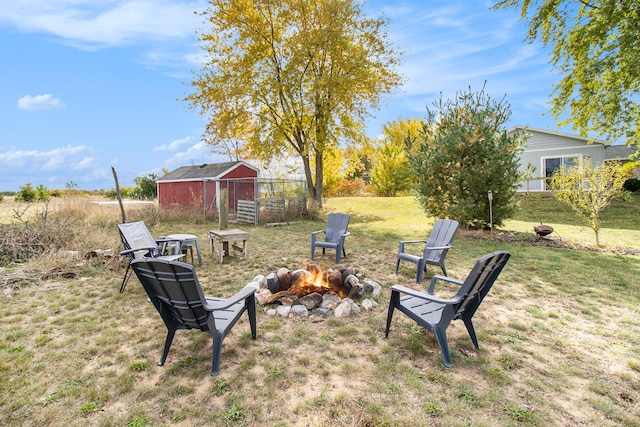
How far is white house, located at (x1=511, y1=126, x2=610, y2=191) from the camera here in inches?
665

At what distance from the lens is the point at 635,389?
248cm

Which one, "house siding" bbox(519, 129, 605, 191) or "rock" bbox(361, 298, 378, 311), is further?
"house siding" bbox(519, 129, 605, 191)

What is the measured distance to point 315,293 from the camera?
4.01 m

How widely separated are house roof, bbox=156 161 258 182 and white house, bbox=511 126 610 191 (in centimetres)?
1510

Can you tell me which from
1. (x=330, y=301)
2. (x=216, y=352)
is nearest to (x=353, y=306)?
(x=330, y=301)

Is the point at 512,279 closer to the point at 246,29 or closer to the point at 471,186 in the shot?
the point at 471,186

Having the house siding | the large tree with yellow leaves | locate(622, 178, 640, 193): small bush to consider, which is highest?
the large tree with yellow leaves

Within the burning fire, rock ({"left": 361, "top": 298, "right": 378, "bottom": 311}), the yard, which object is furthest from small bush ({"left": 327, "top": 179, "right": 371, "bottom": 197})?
rock ({"left": 361, "top": 298, "right": 378, "bottom": 311})

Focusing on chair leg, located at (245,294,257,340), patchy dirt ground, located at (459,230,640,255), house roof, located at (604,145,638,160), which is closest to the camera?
chair leg, located at (245,294,257,340)

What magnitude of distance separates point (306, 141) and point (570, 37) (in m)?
11.4

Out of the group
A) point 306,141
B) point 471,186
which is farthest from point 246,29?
point 471,186

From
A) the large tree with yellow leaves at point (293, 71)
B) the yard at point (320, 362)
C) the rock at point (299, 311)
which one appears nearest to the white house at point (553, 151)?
the large tree with yellow leaves at point (293, 71)

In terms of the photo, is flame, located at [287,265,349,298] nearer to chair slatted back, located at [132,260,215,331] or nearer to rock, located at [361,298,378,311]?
rock, located at [361,298,378,311]

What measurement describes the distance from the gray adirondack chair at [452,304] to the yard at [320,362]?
0.25m
